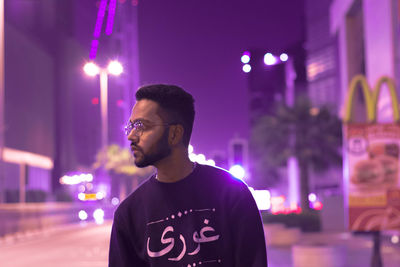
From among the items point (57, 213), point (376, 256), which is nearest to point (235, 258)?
point (376, 256)

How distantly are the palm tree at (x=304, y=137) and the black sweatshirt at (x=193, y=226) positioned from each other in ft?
119

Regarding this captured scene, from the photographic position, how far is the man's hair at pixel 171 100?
3.23 m

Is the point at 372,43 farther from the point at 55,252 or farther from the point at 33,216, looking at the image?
the point at 33,216

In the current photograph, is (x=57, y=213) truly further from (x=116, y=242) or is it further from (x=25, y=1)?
(x=25, y=1)

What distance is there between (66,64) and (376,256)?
3144 inches

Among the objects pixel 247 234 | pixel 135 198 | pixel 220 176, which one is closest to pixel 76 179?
pixel 135 198

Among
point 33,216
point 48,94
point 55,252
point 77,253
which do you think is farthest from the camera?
point 48,94

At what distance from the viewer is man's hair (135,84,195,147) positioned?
10.6 feet

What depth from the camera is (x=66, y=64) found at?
89000 mm

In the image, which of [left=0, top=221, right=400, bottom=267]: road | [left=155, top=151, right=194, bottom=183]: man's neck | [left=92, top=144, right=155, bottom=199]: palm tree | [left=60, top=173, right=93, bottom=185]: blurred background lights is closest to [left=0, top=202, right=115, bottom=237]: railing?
[left=0, top=221, right=400, bottom=267]: road

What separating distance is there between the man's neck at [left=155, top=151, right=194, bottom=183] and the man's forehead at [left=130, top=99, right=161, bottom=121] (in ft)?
0.69

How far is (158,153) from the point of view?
3.20m

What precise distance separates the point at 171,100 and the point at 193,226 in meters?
0.62

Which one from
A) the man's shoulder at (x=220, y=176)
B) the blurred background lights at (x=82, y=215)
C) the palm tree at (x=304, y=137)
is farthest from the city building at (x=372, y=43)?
the man's shoulder at (x=220, y=176)
